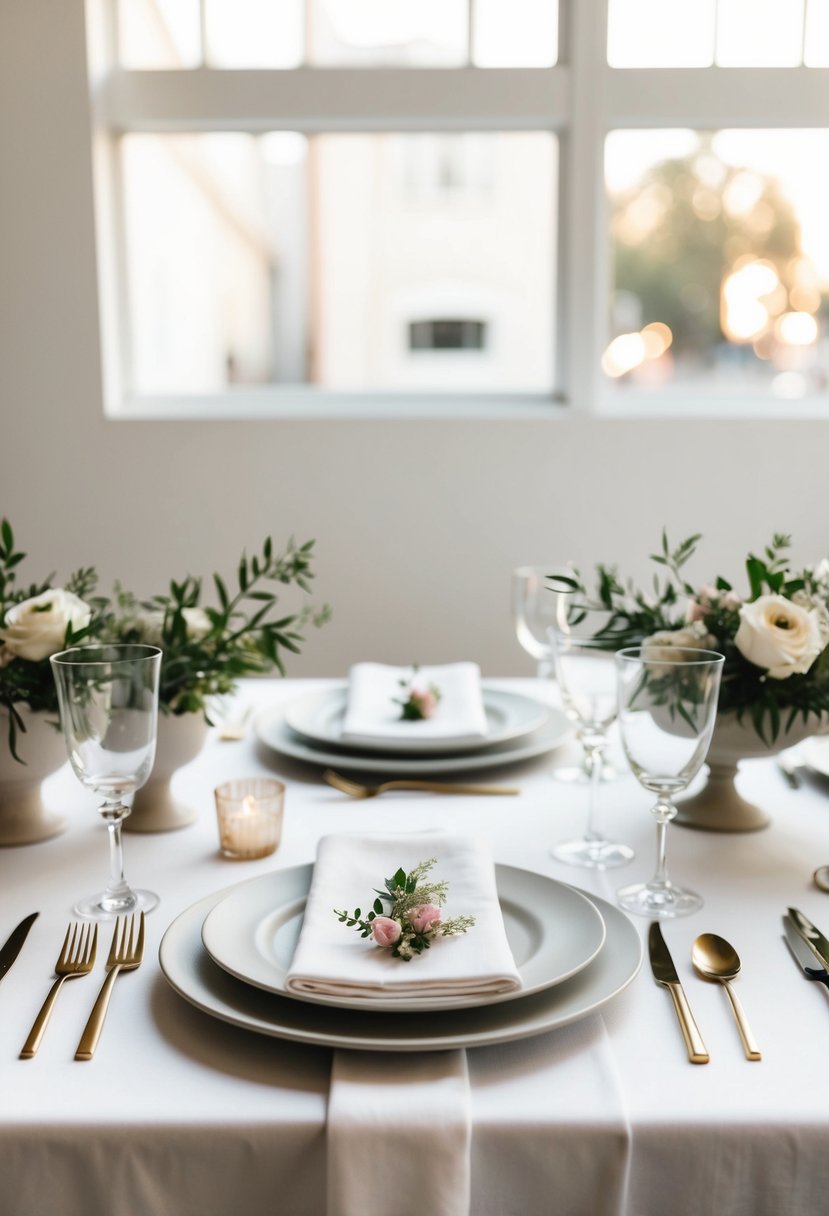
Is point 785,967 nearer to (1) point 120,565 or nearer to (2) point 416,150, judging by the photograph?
(1) point 120,565

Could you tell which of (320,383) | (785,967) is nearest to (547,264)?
(320,383)

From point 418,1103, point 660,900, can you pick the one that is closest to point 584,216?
point 660,900

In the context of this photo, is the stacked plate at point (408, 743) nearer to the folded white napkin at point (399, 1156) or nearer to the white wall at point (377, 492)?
the folded white napkin at point (399, 1156)

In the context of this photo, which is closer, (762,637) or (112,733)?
(112,733)

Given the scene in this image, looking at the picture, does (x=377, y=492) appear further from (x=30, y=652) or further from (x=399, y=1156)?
(x=399, y=1156)

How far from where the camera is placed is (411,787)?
1221mm

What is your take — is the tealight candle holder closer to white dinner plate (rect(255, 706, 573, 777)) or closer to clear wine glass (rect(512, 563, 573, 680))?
white dinner plate (rect(255, 706, 573, 777))

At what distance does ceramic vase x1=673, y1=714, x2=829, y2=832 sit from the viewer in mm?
1083

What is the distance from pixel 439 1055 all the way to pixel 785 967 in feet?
0.95

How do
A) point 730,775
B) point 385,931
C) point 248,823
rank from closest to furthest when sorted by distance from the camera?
point 385,931
point 248,823
point 730,775

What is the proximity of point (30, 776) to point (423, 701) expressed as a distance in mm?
483

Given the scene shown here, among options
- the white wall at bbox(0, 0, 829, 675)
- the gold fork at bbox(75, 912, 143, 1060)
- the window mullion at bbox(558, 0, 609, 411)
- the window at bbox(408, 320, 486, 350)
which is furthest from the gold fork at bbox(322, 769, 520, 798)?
the window at bbox(408, 320, 486, 350)

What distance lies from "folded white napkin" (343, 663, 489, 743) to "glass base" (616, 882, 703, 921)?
379 mm

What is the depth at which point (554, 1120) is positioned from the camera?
2.04 ft
